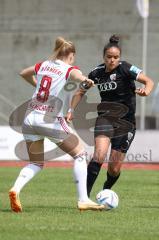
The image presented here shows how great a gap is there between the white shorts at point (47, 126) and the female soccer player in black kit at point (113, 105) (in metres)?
0.94

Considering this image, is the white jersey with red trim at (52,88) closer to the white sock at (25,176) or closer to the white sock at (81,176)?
the white sock at (81,176)

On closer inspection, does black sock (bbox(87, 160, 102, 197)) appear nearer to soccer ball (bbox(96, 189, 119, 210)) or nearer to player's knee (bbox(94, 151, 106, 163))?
player's knee (bbox(94, 151, 106, 163))

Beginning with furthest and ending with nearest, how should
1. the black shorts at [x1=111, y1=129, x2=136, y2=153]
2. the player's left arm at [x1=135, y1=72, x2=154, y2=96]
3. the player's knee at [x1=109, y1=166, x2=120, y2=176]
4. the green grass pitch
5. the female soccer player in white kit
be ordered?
1. the player's knee at [x1=109, y1=166, x2=120, y2=176]
2. the black shorts at [x1=111, y1=129, x2=136, y2=153]
3. the player's left arm at [x1=135, y1=72, x2=154, y2=96]
4. the female soccer player in white kit
5. the green grass pitch

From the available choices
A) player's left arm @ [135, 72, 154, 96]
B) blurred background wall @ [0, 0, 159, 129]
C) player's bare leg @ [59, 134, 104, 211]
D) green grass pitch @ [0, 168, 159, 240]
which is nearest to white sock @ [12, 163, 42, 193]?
green grass pitch @ [0, 168, 159, 240]

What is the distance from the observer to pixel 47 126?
348 inches

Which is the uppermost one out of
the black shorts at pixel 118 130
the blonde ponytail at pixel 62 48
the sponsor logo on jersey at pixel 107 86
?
the blonde ponytail at pixel 62 48

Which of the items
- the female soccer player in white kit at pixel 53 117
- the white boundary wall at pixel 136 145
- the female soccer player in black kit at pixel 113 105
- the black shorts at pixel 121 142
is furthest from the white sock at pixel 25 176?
the white boundary wall at pixel 136 145

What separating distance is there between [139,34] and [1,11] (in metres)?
5.22

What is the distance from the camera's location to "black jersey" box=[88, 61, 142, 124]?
9.85 m

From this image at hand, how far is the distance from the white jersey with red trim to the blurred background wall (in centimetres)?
2032

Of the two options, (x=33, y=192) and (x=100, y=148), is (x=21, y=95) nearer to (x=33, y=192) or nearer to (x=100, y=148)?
(x=33, y=192)

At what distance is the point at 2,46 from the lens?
97.5ft

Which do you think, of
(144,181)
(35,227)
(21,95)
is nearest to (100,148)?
(35,227)

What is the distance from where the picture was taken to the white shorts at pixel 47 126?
29.0 feet
